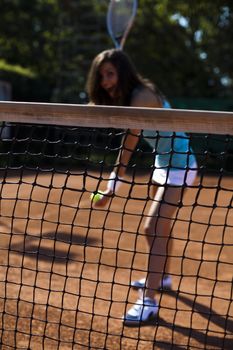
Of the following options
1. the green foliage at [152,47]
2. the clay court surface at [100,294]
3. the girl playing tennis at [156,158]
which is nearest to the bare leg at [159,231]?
the girl playing tennis at [156,158]

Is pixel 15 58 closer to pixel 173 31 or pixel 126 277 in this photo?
pixel 173 31

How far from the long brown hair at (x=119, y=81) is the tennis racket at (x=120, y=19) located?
11.9ft

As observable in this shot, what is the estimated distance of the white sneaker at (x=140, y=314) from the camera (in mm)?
3633

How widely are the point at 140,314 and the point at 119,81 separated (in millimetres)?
1421

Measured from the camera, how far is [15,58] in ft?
83.6

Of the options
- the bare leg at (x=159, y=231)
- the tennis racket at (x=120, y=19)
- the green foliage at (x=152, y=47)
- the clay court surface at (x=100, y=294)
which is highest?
the tennis racket at (x=120, y=19)

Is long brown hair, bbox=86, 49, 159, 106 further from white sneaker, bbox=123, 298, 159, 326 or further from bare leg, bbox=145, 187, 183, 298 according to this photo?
white sneaker, bbox=123, 298, 159, 326

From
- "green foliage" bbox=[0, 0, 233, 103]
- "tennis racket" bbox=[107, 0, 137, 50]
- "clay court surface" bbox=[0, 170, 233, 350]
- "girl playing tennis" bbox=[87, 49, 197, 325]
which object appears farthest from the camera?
"green foliage" bbox=[0, 0, 233, 103]

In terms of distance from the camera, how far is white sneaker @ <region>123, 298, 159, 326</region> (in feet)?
11.9

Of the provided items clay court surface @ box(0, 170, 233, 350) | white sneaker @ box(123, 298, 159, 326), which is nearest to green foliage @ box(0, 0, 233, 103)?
clay court surface @ box(0, 170, 233, 350)

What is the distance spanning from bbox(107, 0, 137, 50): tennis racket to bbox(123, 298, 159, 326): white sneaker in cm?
424

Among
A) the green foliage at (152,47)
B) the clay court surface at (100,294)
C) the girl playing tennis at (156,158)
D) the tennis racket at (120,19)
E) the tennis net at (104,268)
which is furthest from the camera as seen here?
the green foliage at (152,47)

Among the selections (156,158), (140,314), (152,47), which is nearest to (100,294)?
(140,314)

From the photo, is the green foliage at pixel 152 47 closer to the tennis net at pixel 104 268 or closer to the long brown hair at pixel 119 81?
the tennis net at pixel 104 268
